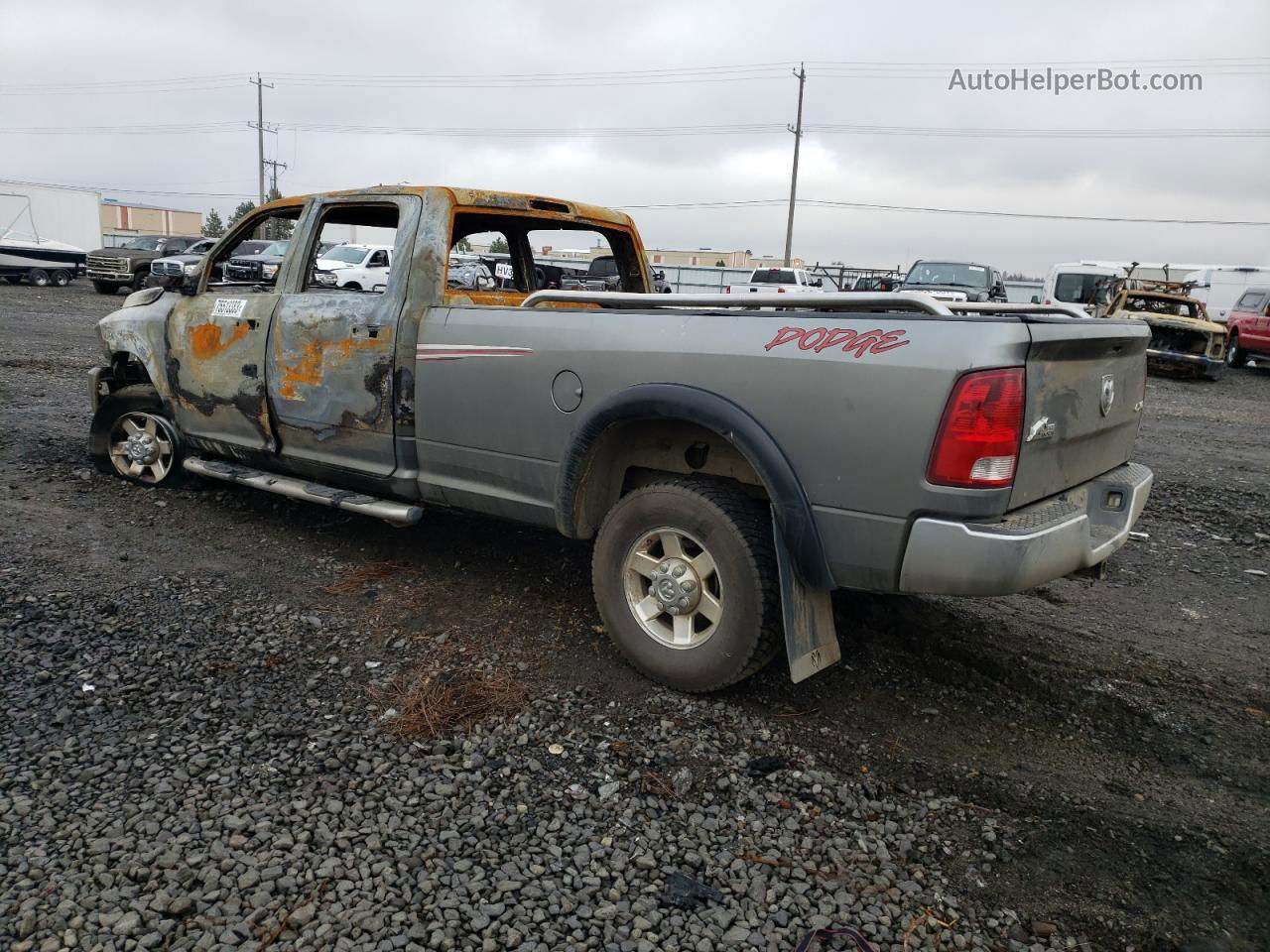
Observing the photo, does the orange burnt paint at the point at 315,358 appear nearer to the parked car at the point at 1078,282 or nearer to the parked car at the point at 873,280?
Result: the parked car at the point at 1078,282

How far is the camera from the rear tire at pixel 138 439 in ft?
19.0

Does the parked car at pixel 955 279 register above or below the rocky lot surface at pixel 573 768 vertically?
above

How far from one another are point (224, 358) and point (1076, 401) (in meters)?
4.31

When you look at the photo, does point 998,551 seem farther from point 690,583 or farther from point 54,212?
point 54,212

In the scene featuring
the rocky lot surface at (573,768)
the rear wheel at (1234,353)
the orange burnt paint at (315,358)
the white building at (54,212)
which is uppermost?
the white building at (54,212)

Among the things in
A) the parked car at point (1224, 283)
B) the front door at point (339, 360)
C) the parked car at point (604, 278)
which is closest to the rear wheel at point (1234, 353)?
the parked car at point (1224, 283)

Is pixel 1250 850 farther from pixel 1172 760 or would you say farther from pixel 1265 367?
pixel 1265 367

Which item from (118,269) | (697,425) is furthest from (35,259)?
(697,425)

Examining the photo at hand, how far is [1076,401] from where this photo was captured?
3.17 meters

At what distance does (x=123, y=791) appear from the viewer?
2.76 meters

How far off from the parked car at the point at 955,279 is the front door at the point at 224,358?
53.7 feet

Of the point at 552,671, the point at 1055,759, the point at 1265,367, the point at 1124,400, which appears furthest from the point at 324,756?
the point at 1265,367

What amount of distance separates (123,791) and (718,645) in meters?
1.95

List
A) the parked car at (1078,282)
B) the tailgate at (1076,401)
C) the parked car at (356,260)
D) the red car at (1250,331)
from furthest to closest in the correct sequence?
the parked car at (1078,282)
the red car at (1250,331)
the parked car at (356,260)
the tailgate at (1076,401)
